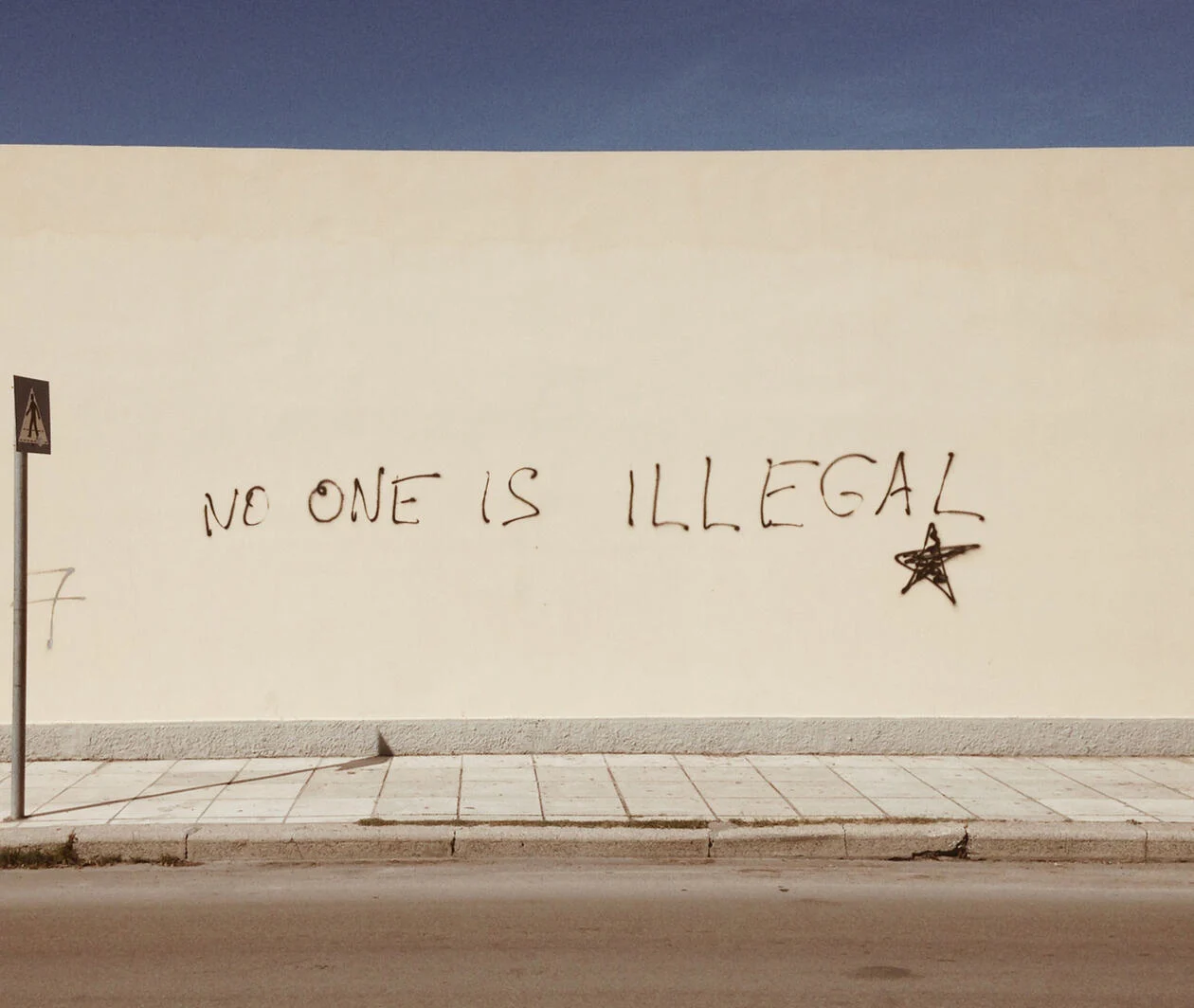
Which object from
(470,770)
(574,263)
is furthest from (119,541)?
(574,263)

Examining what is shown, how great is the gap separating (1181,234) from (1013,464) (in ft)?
6.81

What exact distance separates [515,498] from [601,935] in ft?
12.6

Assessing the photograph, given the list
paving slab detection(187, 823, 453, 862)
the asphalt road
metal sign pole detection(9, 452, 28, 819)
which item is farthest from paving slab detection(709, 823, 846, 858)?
metal sign pole detection(9, 452, 28, 819)

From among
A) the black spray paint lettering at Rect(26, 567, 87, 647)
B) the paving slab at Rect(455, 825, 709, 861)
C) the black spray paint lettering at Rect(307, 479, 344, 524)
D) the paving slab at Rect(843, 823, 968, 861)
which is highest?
the black spray paint lettering at Rect(307, 479, 344, 524)

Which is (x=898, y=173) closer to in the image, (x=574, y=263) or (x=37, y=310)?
(x=574, y=263)

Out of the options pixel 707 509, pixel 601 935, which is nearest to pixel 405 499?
pixel 707 509

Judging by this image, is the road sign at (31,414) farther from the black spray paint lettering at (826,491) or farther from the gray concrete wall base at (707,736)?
the black spray paint lettering at (826,491)

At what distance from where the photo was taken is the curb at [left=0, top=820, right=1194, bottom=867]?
6.09 m

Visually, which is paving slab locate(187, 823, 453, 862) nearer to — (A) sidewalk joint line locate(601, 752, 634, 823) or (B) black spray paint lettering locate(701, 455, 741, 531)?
(A) sidewalk joint line locate(601, 752, 634, 823)

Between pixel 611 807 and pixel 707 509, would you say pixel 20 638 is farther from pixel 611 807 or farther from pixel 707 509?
pixel 707 509

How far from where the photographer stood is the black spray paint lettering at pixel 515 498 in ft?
26.9

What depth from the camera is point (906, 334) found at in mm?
8281

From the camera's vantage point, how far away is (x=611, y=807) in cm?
667

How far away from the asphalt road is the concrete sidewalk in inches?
6.8
